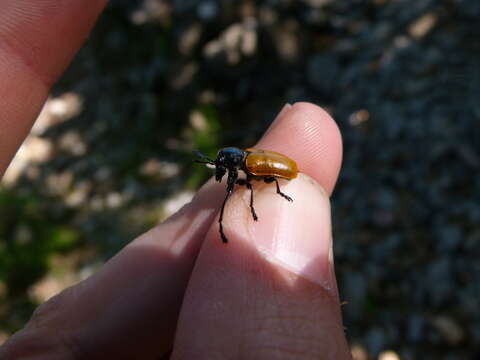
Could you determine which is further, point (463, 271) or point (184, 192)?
point (184, 192)

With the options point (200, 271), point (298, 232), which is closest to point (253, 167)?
point (298, 232)

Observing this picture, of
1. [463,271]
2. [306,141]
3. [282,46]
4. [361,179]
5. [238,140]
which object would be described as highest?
[306,141]

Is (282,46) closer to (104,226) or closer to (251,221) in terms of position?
(104,226)

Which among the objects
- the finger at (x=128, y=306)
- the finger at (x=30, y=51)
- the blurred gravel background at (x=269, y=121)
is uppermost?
the finger at (x=30, y=51)

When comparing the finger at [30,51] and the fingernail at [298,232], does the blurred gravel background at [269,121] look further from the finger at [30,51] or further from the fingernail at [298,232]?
the finger at [30,51]

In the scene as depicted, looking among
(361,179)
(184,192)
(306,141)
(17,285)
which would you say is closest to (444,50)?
(361,179)

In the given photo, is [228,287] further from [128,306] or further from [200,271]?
[128,306]

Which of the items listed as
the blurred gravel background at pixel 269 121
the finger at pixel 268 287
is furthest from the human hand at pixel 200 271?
the blurred gravel background at pixel 269 121
